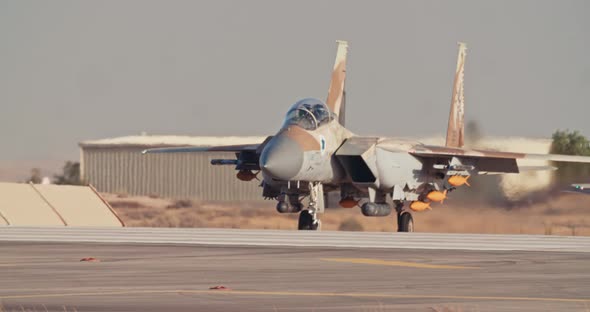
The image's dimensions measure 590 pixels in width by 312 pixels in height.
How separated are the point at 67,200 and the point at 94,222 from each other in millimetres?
1060

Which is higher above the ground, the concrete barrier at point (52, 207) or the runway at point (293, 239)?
the runway at point (293, 239)

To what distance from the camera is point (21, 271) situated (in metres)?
15.6

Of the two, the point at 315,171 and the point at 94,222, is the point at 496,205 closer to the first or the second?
the point at 315,171

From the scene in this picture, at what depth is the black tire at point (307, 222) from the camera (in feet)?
97.9

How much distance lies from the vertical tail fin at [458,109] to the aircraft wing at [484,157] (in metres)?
3.50

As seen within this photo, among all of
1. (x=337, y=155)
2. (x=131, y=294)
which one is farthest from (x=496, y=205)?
(x=131, y=294)

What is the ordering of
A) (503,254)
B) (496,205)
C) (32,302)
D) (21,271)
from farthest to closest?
(496,205), (503,254), (21,271), (32,302)

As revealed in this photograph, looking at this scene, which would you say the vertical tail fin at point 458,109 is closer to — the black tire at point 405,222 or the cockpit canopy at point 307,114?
the black tire at point 405,222

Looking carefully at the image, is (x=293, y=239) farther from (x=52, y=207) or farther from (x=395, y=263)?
(x=52, y=207)

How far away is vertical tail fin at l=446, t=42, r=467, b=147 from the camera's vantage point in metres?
37.5

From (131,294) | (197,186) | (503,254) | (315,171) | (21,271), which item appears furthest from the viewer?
(197,186)

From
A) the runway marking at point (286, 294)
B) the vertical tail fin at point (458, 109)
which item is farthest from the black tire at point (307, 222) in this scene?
the runway marking at point (286, 294)

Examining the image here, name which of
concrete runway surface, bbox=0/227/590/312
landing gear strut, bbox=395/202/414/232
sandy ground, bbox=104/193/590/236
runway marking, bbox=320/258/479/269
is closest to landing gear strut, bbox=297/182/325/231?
landing gear strut, bbox=395/202/414/232

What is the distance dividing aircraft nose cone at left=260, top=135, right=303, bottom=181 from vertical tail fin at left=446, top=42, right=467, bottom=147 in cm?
996
